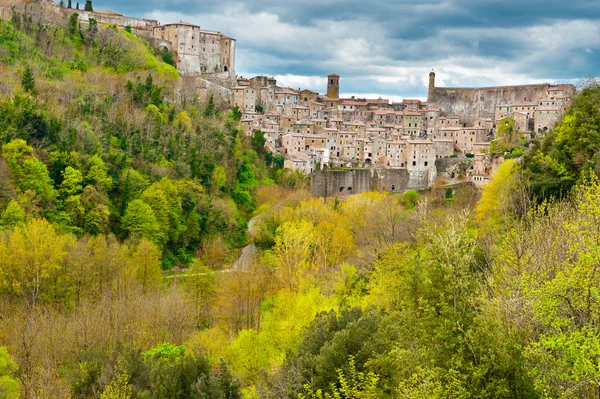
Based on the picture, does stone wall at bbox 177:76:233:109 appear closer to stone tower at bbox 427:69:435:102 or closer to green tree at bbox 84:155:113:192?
green tree at bbox 84:155:113:192

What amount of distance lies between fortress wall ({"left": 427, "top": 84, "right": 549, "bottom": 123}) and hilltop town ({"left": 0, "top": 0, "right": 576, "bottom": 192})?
0.11 m

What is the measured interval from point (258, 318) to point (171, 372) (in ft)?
34.7

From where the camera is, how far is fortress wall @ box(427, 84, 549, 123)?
70562mm

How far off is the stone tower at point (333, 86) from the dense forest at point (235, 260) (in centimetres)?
2729

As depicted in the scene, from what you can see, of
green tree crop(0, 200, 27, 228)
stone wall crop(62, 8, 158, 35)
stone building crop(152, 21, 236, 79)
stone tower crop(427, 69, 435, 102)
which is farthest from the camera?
stone tower crop(427, 69, 435, 102)

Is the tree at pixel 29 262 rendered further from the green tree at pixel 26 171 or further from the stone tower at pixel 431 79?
the stone tower at pixel 431 79

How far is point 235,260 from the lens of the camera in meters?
42.4

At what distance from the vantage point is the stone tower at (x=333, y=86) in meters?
85.4

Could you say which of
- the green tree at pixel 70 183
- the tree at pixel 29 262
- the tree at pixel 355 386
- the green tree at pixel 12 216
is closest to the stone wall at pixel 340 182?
the green tree at pixel 70 183

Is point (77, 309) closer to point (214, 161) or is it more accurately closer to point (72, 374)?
point (72, 374)

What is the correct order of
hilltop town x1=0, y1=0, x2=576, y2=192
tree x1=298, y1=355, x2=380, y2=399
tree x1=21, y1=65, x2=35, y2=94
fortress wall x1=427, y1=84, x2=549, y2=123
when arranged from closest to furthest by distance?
tree x1=298, y1=355, x2=380, y2=399
tree x1=21, y1=65, x2=35, y2=94
hilltop town x1=0, y1=0, x2=576, y2=192
fortress wall x1=427, y1=84, x2=549, y2=123

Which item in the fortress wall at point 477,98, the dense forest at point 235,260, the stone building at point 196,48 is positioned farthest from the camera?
the fortress wall at point 477,98

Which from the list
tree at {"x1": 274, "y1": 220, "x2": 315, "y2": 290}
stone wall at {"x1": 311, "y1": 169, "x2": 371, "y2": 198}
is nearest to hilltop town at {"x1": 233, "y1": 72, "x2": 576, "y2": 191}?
stone wall at {"x1": 311, "y1": 169, "x2": 371, "y2": 198}

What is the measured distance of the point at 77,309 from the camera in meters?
24.9
